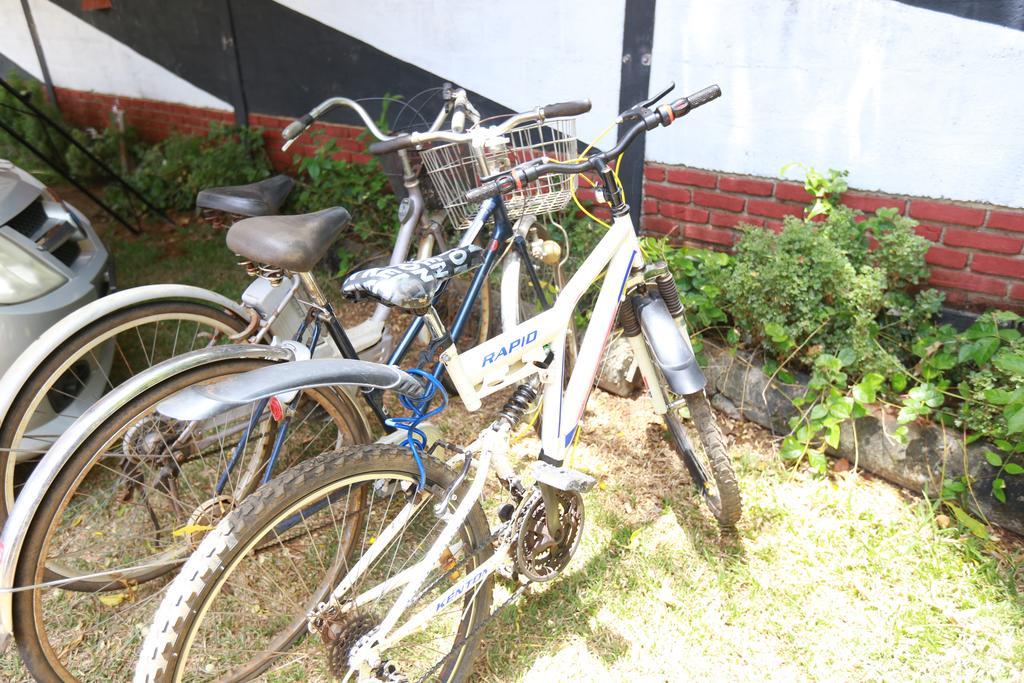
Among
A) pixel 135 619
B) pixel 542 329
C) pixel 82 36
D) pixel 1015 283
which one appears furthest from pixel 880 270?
pixel 82 36

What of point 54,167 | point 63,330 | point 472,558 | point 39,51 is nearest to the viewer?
point 472,558

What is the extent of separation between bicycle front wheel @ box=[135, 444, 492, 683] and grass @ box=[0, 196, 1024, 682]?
300 millimetres

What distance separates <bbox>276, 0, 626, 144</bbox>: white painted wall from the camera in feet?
10.6

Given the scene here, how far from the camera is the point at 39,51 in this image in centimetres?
628

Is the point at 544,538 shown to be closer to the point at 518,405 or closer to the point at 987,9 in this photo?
the point at 518,405

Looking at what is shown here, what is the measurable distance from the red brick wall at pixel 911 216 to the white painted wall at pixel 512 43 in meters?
0.54

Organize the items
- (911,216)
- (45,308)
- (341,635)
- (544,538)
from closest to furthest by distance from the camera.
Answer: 1. (341,635)
2. (544,538)
3. (45,308)
4. (911,216)

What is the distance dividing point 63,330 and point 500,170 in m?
1.51

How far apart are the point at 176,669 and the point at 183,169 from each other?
4.76 meters

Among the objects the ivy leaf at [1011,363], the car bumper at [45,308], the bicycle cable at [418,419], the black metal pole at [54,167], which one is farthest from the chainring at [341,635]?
the black metal pole at [54,167]

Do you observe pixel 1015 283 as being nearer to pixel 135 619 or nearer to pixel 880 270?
pixel 880 270

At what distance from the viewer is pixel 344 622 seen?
5.37ft

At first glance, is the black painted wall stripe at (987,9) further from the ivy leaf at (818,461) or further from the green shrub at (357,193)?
the green shrub at (357,193)

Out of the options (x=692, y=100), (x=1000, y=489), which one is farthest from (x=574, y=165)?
(x=1000, y=489)
